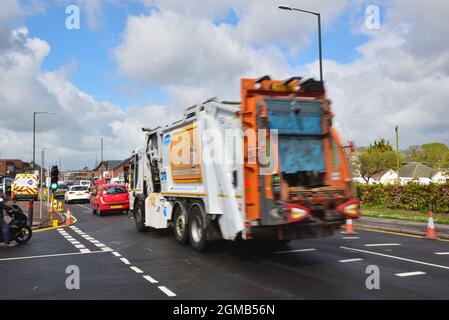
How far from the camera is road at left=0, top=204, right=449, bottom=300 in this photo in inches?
275

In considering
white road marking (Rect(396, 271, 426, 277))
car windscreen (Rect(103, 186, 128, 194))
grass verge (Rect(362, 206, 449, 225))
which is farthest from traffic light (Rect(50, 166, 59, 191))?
white road marking (Rect(396, 271, 426, 277))

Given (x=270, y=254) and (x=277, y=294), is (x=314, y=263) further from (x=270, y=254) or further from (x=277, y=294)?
(x=277, y=294)

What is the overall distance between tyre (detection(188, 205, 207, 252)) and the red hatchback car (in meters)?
13.9

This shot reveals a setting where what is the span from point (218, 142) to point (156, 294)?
374 centimetres

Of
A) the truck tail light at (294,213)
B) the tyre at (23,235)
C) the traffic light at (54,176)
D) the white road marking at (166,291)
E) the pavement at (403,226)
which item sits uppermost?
the traffic light at (54,176)

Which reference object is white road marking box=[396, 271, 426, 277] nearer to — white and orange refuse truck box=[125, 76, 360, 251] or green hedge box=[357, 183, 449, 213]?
white and orange refuse truck box=[125, 76, 360, 251]

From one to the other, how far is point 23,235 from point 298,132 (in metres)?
8.79

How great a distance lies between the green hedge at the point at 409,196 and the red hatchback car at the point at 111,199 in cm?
1236

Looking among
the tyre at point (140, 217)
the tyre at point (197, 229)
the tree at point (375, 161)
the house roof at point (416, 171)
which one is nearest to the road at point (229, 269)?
the tyre at point (197, 229)

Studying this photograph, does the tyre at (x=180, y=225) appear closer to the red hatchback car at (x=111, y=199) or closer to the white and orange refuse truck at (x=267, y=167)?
the white and orange refuse truck at (x=267, y=167)

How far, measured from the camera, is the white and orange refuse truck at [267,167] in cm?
848

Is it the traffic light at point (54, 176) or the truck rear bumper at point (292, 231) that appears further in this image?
the traffic light at point (54, 176)

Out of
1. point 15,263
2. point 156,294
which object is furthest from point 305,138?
point 15,263

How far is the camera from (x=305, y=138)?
923 cm
